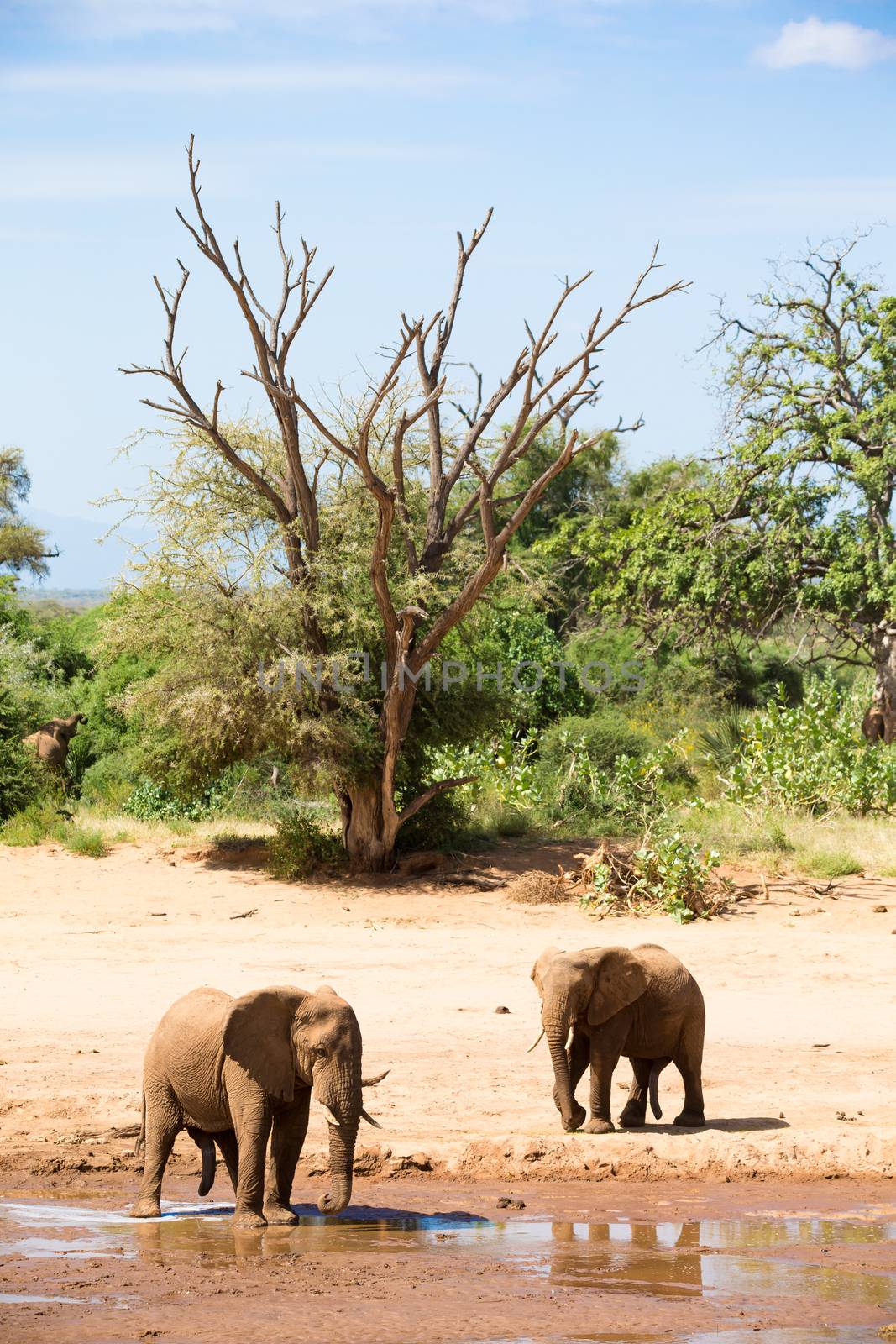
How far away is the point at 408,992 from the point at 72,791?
42.1ft

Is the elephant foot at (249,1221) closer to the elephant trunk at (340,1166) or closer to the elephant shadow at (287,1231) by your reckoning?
the elephant shadow at (287,1231)

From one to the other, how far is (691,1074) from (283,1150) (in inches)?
97.3

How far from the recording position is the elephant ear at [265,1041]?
6.36 metres

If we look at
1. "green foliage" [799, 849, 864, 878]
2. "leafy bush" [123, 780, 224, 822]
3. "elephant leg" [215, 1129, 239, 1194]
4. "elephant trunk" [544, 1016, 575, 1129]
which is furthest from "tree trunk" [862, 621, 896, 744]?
"elephant leg" [215, 1129, 239, 1194]

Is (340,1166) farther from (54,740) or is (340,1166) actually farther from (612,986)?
(54,740)

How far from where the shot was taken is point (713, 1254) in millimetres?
6457

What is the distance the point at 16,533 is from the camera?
153 ft

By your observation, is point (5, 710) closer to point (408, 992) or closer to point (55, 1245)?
point (408, 992)

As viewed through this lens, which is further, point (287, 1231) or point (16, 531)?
point (16, 531)

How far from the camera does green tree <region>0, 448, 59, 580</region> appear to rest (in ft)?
152

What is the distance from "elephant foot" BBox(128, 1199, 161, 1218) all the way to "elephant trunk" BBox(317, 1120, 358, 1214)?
99 centimetres

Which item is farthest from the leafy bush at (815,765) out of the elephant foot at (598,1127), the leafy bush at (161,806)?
the elephant foot at (598,1127)

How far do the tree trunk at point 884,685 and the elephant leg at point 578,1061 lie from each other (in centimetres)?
1624

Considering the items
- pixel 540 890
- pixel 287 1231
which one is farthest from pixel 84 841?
pixel 287 1231
